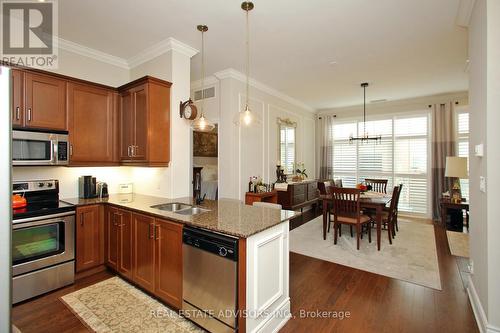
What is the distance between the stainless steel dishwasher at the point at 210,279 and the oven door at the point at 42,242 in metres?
1.61

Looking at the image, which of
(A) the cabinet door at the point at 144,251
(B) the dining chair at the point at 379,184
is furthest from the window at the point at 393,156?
(A) the cabinet door at the point at 144,251

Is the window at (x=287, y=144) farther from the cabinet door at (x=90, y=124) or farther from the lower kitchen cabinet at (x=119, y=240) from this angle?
the lower kitchen cabinet at (x=119, y=240)

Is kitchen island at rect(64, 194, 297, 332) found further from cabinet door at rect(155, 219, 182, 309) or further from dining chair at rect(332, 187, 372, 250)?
dining chair at rect(332, 187, 372, 250)

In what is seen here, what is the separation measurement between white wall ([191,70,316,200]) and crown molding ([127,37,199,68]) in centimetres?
103

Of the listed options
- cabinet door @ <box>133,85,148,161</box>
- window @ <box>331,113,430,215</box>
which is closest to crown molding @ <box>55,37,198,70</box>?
cabinet door @ <box>133,85,148,161</box>

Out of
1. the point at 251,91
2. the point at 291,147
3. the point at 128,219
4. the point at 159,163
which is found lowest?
the point at 128,219

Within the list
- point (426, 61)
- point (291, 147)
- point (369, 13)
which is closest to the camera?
point (369, 13)

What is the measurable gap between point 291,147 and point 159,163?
3.94 m

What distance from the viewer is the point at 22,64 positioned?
2.71 m

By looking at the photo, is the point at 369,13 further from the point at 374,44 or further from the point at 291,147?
the point at 291,147

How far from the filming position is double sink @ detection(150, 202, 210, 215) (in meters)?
2.64

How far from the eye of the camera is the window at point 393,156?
5996 millimetres

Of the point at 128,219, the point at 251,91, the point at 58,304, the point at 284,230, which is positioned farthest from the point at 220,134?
the point at 58,304

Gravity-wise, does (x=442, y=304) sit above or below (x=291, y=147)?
below
